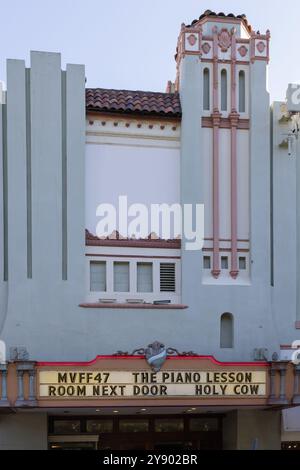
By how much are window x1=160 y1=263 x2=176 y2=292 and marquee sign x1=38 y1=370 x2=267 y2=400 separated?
399cm

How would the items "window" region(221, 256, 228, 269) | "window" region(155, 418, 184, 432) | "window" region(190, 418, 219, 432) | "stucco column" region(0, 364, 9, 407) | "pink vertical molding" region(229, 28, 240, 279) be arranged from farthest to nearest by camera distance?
"window" region(190, 418, 219, 432), "window" region(155, 418, 184, 432), "window" region(221, 256, 228, 269), "pink vertical molding" region(229, 28, 240, 279), "stucco column" region(0, 364, 9, 407)

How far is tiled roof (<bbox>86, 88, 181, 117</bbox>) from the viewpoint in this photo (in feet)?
90.1

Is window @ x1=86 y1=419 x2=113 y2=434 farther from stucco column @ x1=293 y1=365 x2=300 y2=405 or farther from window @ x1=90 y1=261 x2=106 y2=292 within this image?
stucco column @ x1=293 y1=365 x2=300 y2=405

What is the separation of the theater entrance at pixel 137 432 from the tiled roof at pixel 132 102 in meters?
11.0

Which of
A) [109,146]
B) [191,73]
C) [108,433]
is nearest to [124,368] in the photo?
[108,433]

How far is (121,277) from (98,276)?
820mm

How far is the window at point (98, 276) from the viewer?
27.2 metres

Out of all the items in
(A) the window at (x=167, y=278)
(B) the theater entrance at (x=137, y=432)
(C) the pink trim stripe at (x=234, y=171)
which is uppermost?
(C) the pink trim stripe at (x=234, y=171)

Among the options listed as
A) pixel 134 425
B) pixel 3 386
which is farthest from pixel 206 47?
pixel 3 386

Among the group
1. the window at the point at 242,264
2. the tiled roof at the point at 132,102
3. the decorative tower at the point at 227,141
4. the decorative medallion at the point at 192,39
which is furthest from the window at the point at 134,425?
the decorative medallion at the point at 192,39

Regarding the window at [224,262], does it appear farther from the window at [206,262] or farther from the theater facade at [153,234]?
the window at [206,262]

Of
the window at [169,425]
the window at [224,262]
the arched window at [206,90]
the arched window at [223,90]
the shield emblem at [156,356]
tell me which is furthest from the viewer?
the arched window at [223,90]

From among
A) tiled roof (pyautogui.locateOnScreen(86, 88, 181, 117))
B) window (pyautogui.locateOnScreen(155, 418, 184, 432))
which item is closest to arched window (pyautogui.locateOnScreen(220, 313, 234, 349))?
window (pyautogui.locateOnScreen(155, 418, 184, 432))

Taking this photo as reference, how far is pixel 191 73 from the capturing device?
28062mm
